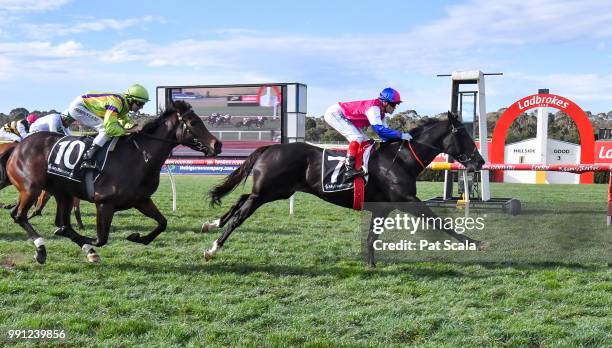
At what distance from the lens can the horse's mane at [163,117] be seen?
20.3ft

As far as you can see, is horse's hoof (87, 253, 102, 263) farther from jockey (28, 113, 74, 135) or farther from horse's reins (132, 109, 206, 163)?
jockey (28, 113, 74, 135)

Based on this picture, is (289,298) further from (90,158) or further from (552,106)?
(552,106)

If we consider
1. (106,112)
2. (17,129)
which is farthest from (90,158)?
(17,129)

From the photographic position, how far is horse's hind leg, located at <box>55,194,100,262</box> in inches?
240

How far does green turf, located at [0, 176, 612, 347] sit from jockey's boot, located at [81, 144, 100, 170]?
921mm

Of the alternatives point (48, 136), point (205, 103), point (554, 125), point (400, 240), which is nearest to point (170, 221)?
point (48, 136)

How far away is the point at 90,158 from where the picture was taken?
6.01m

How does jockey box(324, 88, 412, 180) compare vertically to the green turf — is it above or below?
above

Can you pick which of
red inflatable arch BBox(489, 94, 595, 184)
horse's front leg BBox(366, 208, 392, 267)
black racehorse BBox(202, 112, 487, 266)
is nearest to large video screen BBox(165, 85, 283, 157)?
red inflatable arch BBox(489, 94, 595, 184)

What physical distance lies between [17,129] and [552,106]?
1205 centimetres

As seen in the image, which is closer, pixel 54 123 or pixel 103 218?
pixel 103 218

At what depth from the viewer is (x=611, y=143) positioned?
2577 cm

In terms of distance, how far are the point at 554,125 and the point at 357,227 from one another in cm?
5279

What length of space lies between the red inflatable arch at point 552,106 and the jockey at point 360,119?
10.1 metres
